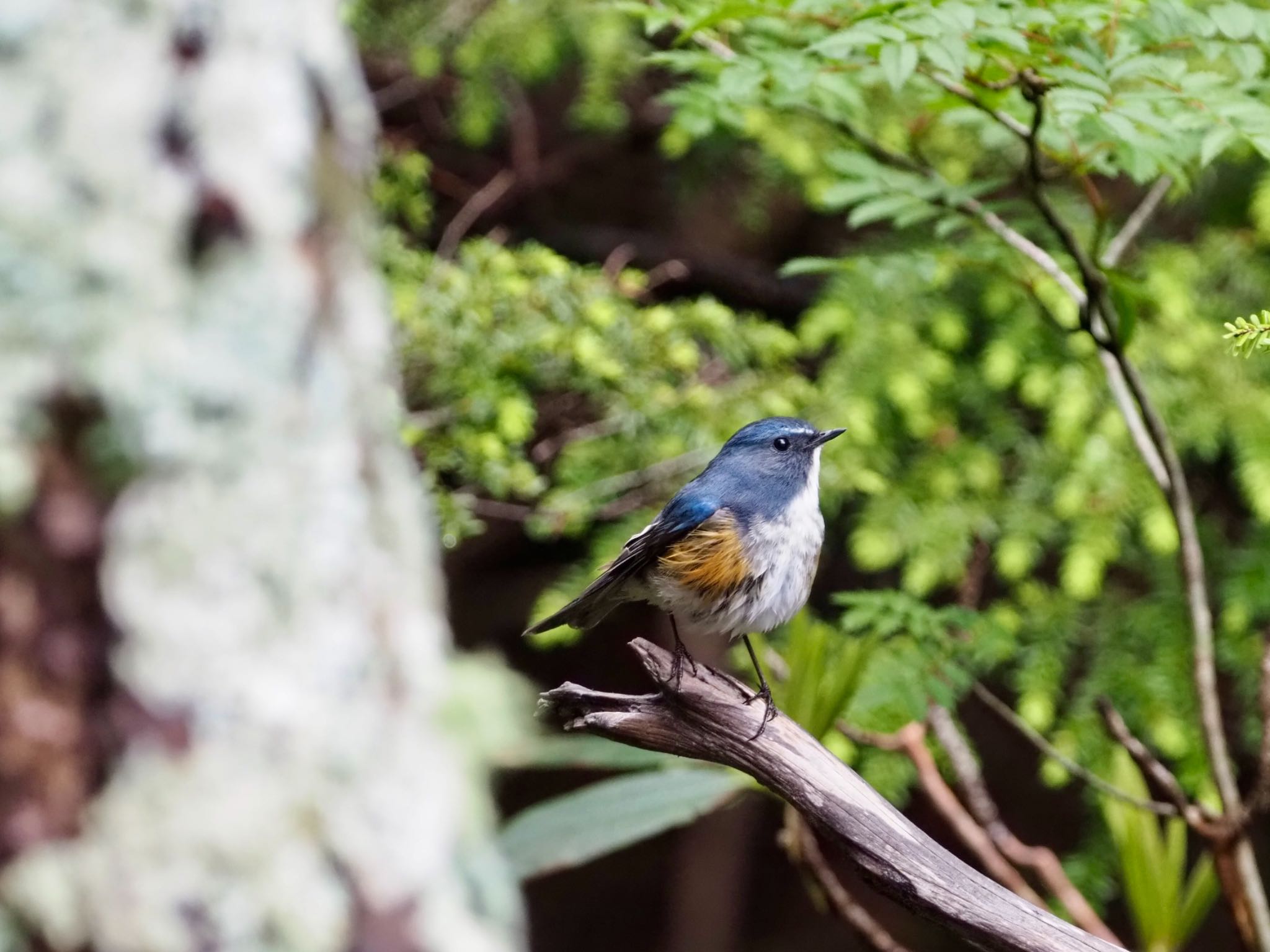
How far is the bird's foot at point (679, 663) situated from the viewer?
6.69 ft

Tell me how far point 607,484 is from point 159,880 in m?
2.08

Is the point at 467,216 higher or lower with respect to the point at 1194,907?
higher

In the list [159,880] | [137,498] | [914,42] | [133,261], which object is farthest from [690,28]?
[159,880]

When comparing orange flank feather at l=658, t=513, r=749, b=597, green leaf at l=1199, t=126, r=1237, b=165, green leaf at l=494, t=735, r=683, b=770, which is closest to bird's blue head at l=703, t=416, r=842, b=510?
orange flank feather at l=658, t=513, r=749, b=597

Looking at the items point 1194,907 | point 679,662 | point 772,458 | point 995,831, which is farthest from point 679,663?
point 1194,907

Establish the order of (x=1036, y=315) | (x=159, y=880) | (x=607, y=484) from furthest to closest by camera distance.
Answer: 1. (x=1036, y=315)
2. (x=607, y=484)
3. (x=159, y=880)

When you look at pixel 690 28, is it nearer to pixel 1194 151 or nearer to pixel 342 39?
pixel 342 39

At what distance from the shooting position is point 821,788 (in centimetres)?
192

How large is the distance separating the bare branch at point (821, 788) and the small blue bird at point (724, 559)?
12 centimetres

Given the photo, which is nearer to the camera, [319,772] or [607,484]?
[319,772]

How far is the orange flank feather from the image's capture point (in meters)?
2.23

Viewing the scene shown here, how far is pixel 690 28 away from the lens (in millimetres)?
1912

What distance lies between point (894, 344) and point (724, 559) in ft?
5.18

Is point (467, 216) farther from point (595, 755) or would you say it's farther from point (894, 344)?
point (595, 755)
